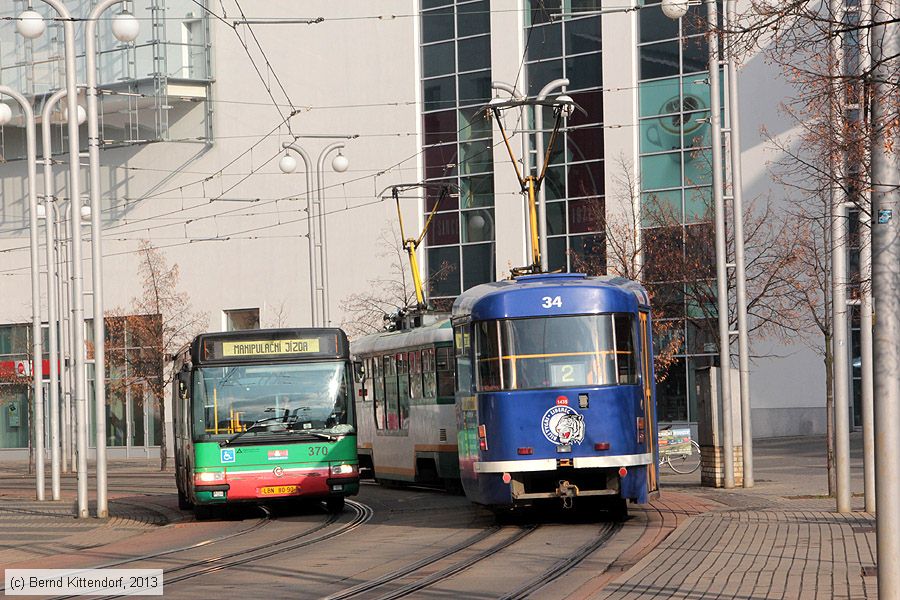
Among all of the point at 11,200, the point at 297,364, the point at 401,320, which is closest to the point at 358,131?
the point at 11,200

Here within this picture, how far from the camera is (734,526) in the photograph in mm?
16969

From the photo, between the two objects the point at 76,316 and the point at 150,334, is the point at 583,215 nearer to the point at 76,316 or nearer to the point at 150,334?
the point at 150,334

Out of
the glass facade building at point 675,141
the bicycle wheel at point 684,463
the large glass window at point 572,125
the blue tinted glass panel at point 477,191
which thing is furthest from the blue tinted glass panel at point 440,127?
the bicycle wheel at point 684,463

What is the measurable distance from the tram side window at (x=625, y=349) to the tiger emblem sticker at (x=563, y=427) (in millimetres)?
747

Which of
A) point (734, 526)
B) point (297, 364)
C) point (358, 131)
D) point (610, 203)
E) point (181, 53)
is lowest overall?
point (734, 526)

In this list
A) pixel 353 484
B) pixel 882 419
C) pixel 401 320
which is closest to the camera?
pixel 882 419

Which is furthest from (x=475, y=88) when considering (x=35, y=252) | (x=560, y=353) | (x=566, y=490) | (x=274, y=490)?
(x=566, y=490)

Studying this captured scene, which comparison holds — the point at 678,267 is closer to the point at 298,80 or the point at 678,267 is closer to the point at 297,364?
the point at 297,364

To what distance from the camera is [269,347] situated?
873 inches

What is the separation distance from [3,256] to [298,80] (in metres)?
15.9

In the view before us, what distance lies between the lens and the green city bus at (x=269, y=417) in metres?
21.5

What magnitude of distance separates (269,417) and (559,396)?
5.51 meters

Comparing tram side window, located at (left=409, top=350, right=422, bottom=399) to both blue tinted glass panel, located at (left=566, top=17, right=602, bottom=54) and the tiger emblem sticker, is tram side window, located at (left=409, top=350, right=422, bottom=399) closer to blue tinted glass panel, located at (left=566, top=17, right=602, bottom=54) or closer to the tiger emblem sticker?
the tiger emblem sticker
